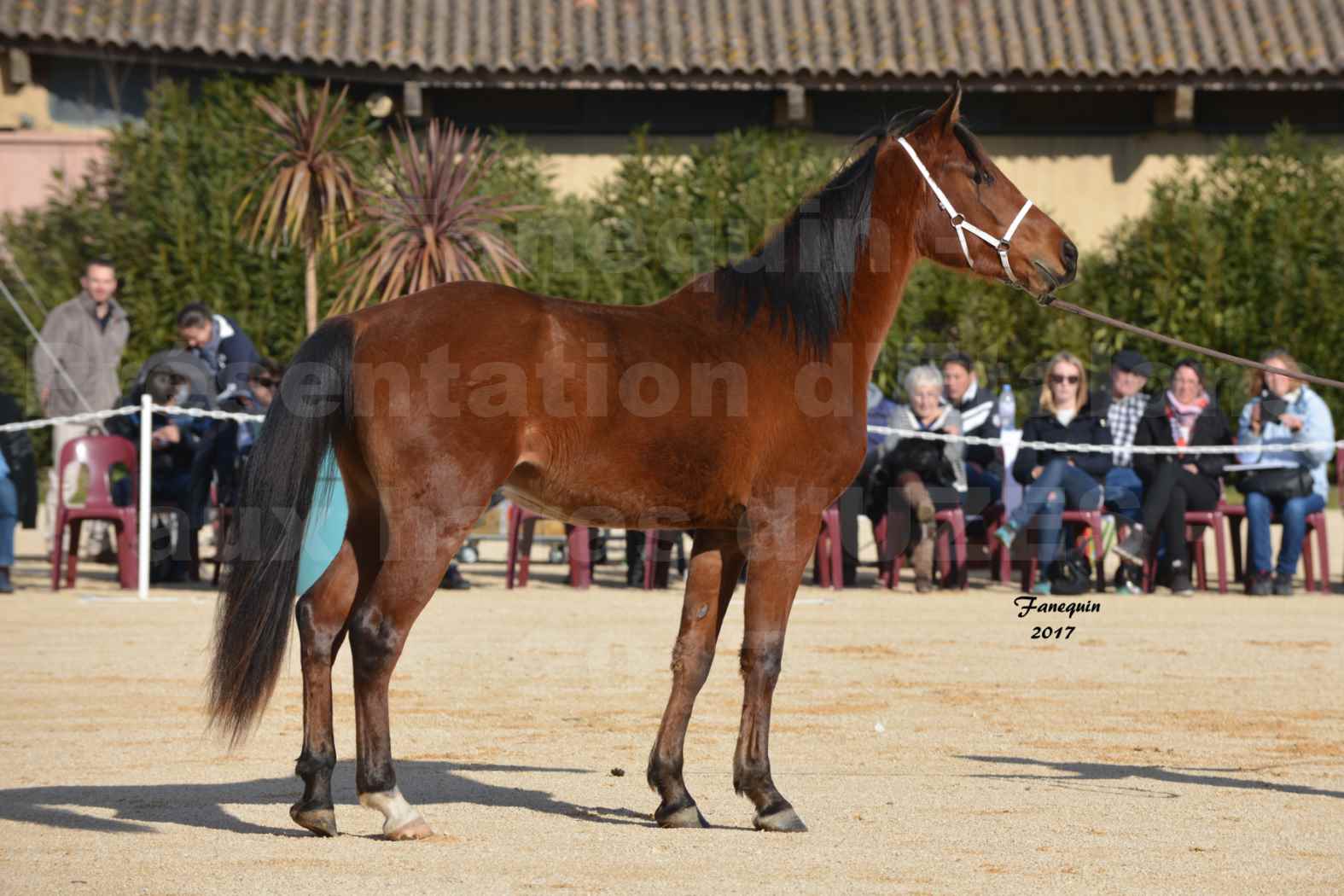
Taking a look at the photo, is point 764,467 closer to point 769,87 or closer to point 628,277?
point 628,277

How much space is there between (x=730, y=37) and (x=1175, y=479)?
24.1ft

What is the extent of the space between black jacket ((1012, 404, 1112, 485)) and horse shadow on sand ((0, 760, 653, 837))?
6775mm

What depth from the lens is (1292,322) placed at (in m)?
16.8

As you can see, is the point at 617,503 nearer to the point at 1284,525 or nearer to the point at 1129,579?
the point at 1129,579

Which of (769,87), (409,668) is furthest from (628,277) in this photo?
(409,668)

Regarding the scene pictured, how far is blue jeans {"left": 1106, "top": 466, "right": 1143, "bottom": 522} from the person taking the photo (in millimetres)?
13039

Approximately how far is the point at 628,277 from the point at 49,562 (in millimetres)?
5522

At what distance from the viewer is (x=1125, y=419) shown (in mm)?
13352

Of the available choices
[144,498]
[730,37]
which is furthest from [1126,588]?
[730,37]

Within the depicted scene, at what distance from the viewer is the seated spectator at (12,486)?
1237cm

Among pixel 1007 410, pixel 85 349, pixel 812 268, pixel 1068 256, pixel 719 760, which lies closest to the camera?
pixel 812 268

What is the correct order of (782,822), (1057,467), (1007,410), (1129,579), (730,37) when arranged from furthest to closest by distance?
1. (730,37)
2. (1007,410)
3. (1129,579)
4. (1057,467)
5. (782,822)

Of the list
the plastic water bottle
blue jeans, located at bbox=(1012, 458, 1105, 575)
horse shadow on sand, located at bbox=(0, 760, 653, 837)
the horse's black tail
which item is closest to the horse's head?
the horse's black tail

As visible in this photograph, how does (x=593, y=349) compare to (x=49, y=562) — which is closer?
(x=593, y=349)
